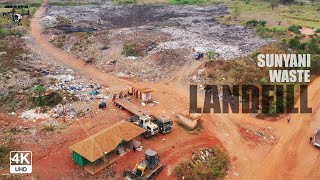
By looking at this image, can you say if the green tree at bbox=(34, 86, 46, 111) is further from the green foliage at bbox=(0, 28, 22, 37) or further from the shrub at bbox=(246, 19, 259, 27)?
the shrub at bbox=(246, 19, 259, 27)

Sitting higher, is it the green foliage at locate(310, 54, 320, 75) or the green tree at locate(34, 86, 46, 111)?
the green foliage at locate(310, 54, 320, 75)

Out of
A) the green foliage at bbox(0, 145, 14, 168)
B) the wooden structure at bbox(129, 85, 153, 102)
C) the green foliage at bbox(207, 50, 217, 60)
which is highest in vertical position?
the green foliage at bbox(207, 50, 217, 60)

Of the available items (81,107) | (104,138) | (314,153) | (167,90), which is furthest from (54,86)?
(314,153)

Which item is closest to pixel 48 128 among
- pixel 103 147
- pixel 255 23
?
pixel 103 147

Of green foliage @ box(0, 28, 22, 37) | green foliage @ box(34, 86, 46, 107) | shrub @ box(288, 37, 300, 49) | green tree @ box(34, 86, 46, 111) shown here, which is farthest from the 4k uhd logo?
shrub @ box(288, 37, 300, 49)

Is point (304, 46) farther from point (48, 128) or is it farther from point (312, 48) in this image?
point (48, 128)

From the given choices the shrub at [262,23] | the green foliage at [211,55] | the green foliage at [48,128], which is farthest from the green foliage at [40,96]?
the shrub at [262,23]
